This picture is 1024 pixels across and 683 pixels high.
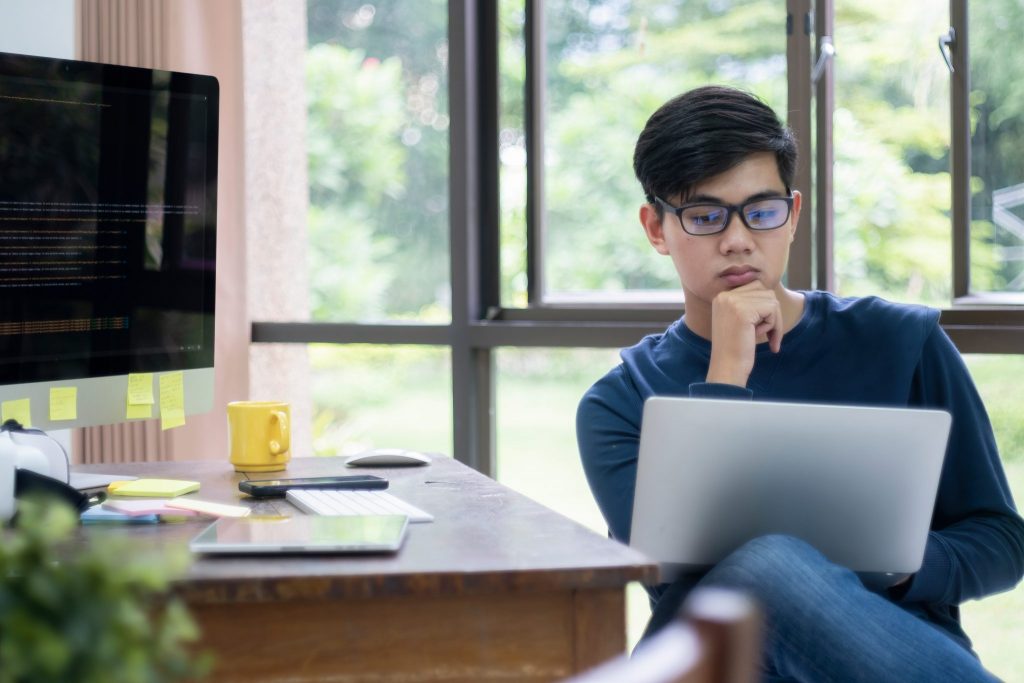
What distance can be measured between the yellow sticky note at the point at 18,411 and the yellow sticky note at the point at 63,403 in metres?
0.04

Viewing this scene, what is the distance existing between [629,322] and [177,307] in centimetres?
114

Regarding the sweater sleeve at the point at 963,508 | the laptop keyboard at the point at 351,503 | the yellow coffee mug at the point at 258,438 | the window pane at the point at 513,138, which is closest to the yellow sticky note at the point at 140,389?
the yellow coffee mug at the point at 258,438

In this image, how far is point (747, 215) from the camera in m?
1.71

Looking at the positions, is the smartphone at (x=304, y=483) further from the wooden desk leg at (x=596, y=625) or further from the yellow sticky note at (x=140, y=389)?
the wooden desk leg at (x=596, y=625)

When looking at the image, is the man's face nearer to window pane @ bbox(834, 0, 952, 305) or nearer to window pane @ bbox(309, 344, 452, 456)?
window pane @ bbox(834, 0, 952, 305)

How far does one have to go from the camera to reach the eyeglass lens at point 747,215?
5.61ft

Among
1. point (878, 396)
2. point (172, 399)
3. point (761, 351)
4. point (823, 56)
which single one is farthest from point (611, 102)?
point (172, 399)

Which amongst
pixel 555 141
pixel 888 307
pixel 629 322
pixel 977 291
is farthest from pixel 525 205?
pixel 888 307

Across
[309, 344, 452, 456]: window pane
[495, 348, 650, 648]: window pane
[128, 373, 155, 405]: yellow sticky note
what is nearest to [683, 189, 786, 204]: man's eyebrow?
[128, 373, 155, 405]: yellow sticky note

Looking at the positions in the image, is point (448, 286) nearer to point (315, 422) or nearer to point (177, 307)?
point (315, 422)

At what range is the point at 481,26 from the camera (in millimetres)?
2754

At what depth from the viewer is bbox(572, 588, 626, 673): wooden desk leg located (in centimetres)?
107

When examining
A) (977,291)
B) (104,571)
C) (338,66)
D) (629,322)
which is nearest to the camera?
(104,571)

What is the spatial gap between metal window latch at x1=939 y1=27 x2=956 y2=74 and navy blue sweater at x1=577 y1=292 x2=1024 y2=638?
29.4 inches
